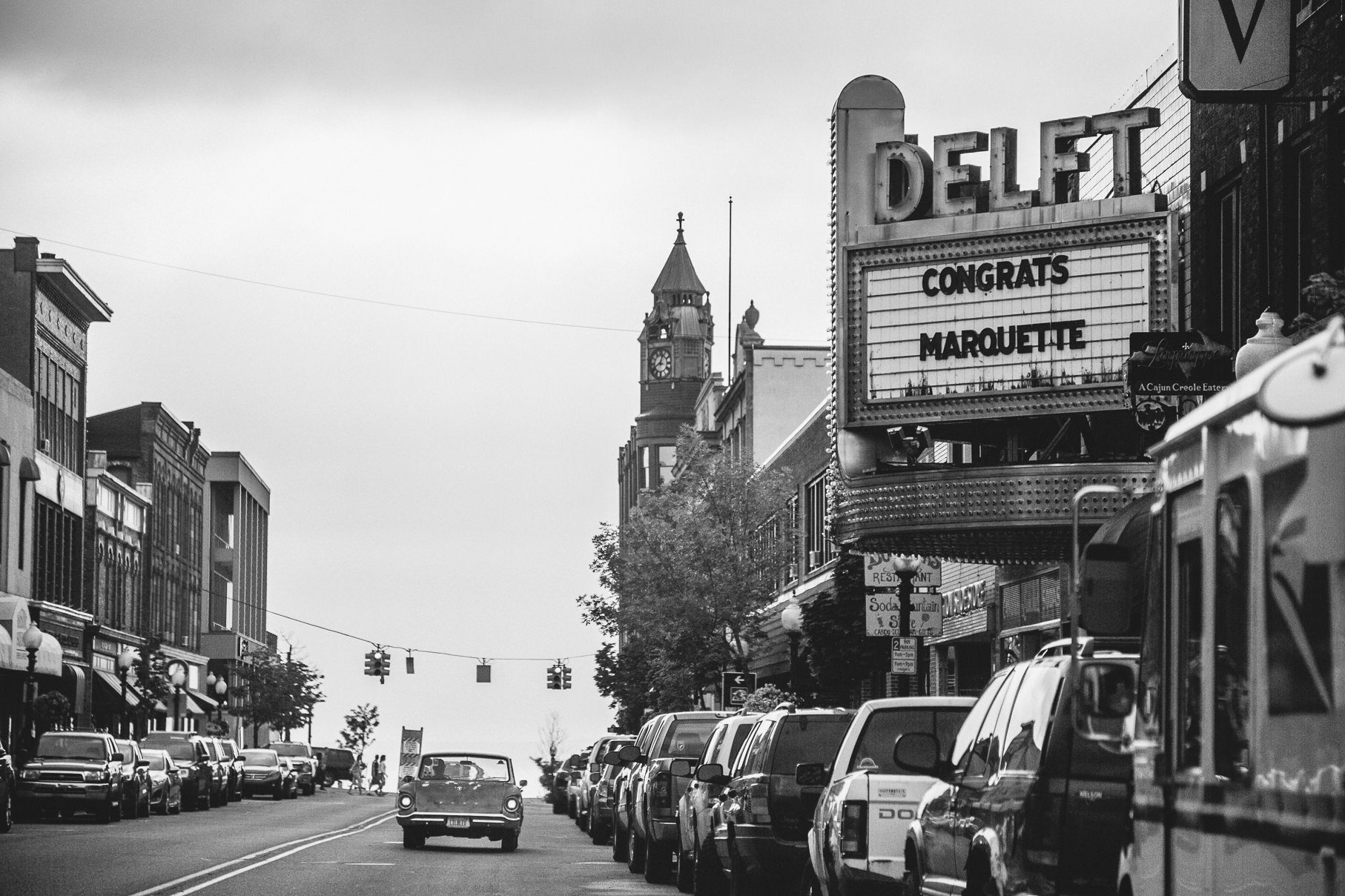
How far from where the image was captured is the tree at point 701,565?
51156 millimetres

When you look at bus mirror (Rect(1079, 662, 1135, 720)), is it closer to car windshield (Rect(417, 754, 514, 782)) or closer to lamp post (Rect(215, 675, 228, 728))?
car windshield (Rect(417, 754, 514, 782))

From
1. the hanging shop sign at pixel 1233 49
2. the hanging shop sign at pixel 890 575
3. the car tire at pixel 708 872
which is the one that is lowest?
the car tire at pixel 708 872

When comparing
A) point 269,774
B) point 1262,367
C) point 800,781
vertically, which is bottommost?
point 269,774

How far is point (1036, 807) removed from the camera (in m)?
9.30

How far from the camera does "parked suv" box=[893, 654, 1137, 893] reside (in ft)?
29.9

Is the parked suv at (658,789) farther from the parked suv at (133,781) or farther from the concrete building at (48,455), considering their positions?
the concrete building at (48,455)

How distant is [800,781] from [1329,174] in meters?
8.67

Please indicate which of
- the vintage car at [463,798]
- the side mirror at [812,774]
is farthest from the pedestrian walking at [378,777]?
the side mirror at [812,774]

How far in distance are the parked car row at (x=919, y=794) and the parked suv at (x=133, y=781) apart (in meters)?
21.1

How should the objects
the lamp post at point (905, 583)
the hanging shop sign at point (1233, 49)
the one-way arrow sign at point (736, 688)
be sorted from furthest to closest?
the one-way arrow sign at point (736, 688)
the lamp post at point (905, 583)
the hanging shop sign at point (1233, 49)

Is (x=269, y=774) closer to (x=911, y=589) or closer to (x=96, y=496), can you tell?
(x=96, y=496)

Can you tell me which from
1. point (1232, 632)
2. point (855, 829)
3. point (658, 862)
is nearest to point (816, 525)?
point (658, 862)

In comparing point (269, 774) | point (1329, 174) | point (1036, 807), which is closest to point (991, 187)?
point (1329, 174)

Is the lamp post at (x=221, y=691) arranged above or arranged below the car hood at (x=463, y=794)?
below
